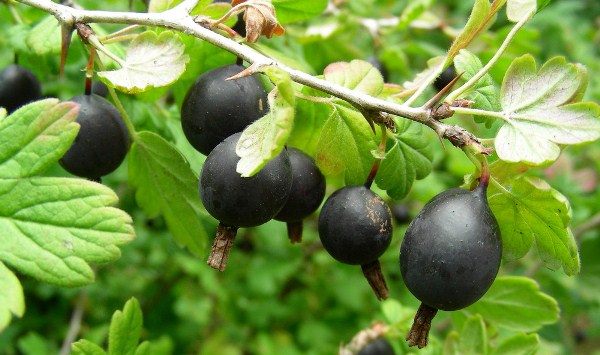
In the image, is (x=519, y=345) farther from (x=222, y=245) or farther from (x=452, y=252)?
(x=222, y=245)

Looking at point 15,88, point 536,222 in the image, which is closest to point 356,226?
point 536,222

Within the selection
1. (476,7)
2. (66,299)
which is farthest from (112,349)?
(66,299)

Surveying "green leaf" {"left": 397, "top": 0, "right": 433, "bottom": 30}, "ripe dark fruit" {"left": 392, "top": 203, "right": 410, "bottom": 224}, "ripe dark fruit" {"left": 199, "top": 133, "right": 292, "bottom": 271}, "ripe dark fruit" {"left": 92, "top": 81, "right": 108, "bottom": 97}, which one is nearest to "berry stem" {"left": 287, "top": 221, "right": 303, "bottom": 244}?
"ripe dark fruit" {"left": 199, "top": 133, "right": 292, "bottom": 271}

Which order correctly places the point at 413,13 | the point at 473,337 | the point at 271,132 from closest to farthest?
the point at 271,132
the point at 473,337
the point at 413,13

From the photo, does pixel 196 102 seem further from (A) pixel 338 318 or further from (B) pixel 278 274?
(A) pixel 338 318

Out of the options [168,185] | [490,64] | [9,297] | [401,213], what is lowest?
[401,213]

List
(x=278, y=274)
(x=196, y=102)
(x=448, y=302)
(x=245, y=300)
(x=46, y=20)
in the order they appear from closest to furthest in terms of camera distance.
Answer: (x=448, y=302), (x=196, y=102), (x=46, y=20), (x=278, y=274), (x=245, y=300)
